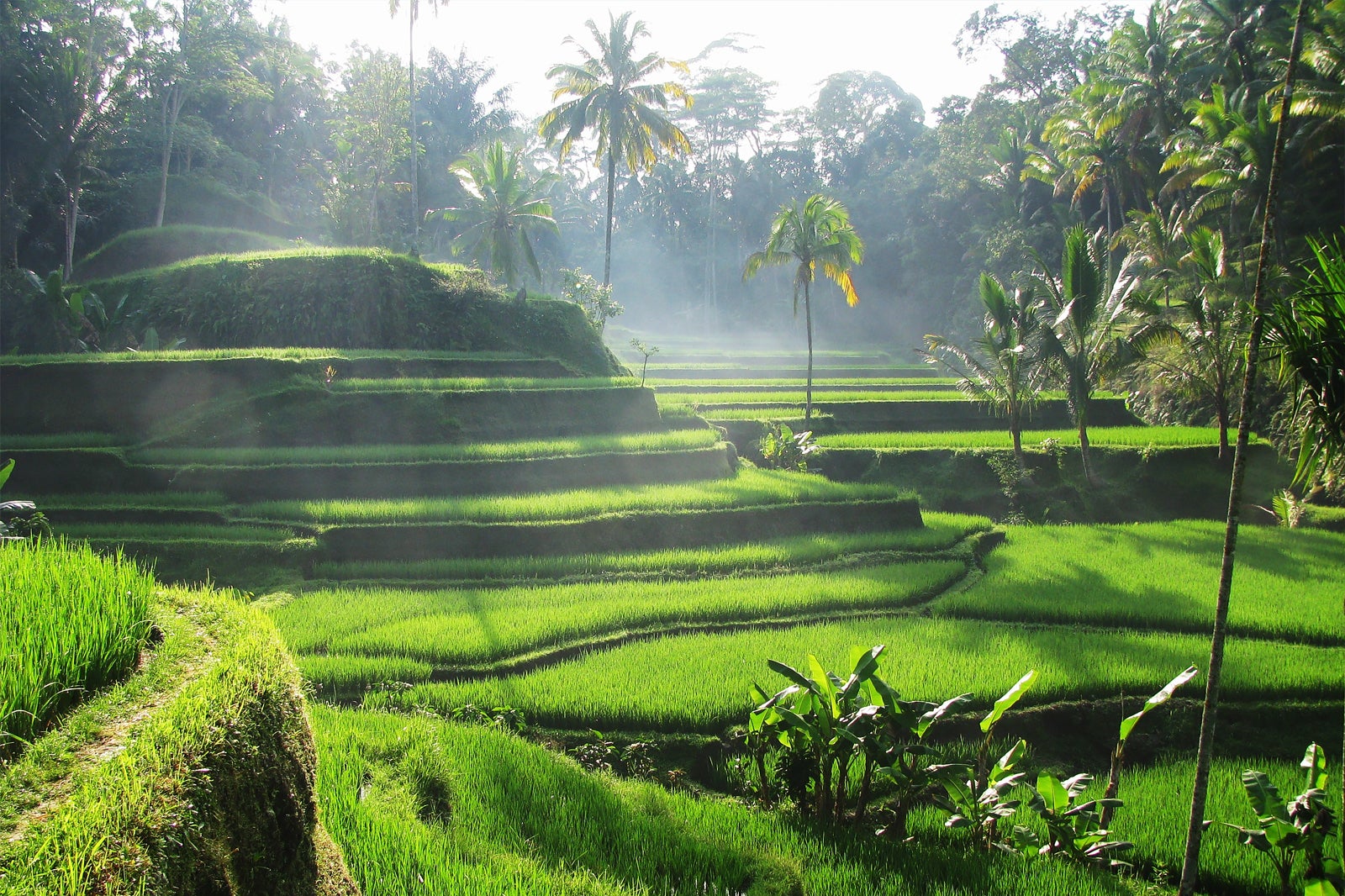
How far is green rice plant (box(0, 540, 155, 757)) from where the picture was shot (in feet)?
6.97

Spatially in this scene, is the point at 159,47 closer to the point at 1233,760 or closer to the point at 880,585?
the point at 880,585

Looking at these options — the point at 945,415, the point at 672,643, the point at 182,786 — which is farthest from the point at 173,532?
the point at 945,415

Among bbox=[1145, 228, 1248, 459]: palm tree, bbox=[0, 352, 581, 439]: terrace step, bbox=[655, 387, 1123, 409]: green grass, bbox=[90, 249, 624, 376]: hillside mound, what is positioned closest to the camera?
bbox=[0, 352, 581, 439]: terrace step

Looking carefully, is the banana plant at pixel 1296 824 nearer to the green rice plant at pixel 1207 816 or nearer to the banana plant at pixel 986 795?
the green rice plant at pixel 1207 816

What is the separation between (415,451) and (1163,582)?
8.89 metres

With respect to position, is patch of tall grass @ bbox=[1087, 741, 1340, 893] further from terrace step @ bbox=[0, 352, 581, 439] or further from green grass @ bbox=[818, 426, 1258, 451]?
terrace step @ bbox=[0, 352, 581, 439]

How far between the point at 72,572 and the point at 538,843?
86.2 inches

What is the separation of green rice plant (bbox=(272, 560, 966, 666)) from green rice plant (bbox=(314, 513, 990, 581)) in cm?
35

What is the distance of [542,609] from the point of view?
6.94 meters

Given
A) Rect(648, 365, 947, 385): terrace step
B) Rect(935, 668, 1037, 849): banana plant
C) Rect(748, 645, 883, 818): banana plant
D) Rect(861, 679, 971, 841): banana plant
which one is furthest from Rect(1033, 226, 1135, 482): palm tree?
Rect(748, 645, 883, 818): banana plant

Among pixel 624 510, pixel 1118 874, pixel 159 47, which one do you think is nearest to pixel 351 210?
pixel 159 47

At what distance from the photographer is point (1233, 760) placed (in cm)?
525

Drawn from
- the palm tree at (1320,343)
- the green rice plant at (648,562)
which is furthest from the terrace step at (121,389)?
the palm tree at (1320,343)

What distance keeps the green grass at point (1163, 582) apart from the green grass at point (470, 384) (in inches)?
272
